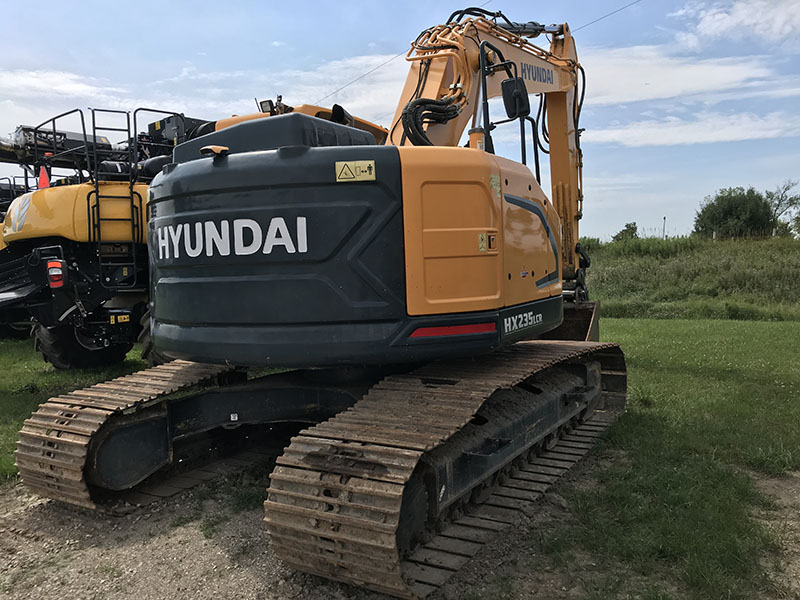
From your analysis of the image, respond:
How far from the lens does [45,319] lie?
8.12m

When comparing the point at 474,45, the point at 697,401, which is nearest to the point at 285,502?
the point at 474,45

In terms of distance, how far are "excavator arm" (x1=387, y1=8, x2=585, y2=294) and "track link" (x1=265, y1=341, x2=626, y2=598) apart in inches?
65.6

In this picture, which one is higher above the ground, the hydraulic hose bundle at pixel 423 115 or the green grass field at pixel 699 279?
the hydraulic hose bundle at pixel 423 115

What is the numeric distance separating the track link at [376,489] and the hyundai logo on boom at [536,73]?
4014mm

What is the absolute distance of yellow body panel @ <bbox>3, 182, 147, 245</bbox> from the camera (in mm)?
8062

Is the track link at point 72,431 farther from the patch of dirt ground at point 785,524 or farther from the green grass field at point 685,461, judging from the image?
the patch of dirt ground at point 785,524

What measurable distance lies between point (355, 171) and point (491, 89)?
9.63ft

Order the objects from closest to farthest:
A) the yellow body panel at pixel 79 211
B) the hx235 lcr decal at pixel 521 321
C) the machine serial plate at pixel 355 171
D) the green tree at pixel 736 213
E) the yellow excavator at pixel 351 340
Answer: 1. the yellow excavator at pixel 351 340
2. the machine serial plate at pixel 355 171
3. the hx235 lcr decal at pixel 521 321
4. the yellow body panel at pixel 79 211
5. the green tree at pixel 736 213

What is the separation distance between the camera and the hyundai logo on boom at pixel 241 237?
377 cm

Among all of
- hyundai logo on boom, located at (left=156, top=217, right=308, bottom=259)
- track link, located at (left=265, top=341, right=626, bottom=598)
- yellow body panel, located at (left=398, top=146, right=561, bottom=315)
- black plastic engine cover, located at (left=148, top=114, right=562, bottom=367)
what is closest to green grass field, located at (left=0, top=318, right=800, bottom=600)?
track link, located at (left=265, top=341, right=626, bottom=598)

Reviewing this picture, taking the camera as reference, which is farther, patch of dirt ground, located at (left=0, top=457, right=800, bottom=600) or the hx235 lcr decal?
the hx235 lcr decal

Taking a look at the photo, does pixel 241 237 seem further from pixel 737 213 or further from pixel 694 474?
pixel 737 213

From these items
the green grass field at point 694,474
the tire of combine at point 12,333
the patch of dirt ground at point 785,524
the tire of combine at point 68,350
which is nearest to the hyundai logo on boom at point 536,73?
the green grass field at point 694,474

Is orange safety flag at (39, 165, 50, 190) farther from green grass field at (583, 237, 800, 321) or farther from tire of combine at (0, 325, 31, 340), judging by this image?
green grass field at (583, 237, 800, 321)
